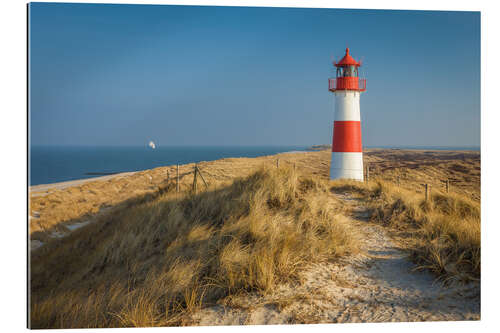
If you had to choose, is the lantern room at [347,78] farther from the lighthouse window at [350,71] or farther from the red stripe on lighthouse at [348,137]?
the red stripe on lighthouse at [348,137]

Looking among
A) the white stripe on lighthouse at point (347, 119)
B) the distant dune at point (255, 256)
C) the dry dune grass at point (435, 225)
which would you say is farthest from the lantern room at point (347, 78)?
the distant dune at point (255, 256)

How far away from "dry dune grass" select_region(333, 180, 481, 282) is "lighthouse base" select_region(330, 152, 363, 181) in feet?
4.41

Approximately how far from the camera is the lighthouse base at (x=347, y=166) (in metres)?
7.43

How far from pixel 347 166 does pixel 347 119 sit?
1.11 m

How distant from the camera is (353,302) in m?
2.61

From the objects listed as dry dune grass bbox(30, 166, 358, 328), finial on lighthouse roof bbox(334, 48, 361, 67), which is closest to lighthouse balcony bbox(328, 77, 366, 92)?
finial on lighthouse roof bbox(334, 48, 361, 67)

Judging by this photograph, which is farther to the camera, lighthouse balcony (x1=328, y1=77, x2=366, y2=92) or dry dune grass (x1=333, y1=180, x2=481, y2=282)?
lighthouse balcony (x1=328, y1=77, x2=366, y2=92)

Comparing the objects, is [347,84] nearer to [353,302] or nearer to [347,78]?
[347,78]

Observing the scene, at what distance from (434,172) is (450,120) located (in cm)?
716

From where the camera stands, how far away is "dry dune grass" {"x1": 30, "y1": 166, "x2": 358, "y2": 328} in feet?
8.73

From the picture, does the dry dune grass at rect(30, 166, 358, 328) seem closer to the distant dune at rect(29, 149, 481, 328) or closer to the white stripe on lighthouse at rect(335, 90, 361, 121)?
the distant dune at rect(29, 149, 481, 328)

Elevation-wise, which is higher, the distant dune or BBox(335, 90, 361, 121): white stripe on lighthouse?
BBox(335, 90, 361, 121): white stripe on lighthouse

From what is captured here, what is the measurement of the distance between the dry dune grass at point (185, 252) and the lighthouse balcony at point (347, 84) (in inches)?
115
